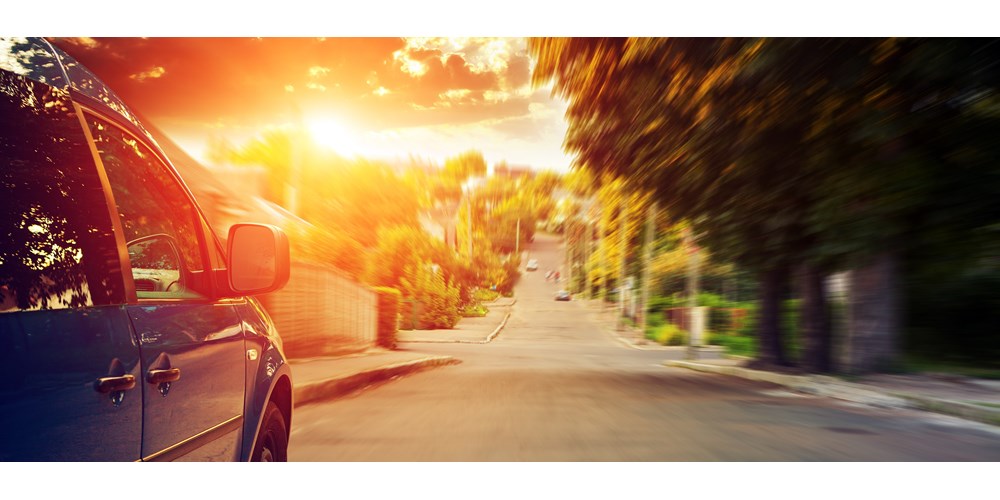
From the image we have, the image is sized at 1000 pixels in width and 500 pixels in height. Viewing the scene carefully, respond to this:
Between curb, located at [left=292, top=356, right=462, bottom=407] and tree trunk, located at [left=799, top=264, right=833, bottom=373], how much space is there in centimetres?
525

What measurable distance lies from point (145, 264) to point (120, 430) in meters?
0.79

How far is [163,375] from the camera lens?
7.85 feet

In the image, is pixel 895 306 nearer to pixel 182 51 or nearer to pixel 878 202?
pixel 878 202

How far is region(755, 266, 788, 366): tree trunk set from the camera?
1297cm

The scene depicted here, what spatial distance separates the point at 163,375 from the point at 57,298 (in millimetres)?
385

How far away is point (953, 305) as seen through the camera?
1423 cm

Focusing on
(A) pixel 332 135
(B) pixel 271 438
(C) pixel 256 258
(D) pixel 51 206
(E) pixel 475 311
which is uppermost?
(A) pixel 332 135

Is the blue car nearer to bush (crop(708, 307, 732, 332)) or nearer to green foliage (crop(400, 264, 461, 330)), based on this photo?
green foliage (crop(400, 264, 461, 330))

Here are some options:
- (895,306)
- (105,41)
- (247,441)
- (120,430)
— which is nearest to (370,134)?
(105,41)

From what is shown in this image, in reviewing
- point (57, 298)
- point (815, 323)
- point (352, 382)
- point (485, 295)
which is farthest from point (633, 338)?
point (57, 298)

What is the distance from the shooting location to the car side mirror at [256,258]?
2.85 m

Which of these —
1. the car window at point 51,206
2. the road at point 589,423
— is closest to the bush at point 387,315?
the road at point 589,423

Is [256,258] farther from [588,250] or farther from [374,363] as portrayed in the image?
[374,363]

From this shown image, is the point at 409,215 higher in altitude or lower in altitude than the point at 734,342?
higher
